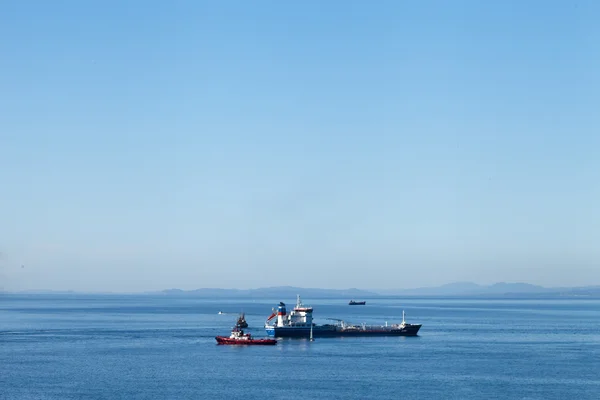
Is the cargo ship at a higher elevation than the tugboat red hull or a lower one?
higher

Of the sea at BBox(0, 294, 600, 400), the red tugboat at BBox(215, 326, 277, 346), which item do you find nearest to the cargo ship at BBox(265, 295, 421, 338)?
the sea at BBox(0, 294, 600, 400)

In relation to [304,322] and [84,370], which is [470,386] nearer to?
[84,370]

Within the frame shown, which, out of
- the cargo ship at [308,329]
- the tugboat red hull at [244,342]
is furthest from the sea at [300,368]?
the cargo ship at [308,329]

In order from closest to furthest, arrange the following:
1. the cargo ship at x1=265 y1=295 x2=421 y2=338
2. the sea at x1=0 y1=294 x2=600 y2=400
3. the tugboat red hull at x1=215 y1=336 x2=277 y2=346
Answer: the sea at x1=0 y1=294 x2=600 y2=400, the tugboat red hull at x1=215 y1=336 x2=277 y2=346, the cargo ship at x1=265 y1=295 x2=421 y2=338

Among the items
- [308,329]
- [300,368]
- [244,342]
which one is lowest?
[300,368]

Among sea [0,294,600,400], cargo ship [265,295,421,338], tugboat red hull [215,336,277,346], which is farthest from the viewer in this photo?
cargo ship [265,295,421,338]

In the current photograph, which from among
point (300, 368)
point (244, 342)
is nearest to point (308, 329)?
point (244, 342)

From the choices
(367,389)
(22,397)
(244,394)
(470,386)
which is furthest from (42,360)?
(470,386)

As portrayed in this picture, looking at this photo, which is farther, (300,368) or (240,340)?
(240,340)

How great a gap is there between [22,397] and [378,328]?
83.5 m

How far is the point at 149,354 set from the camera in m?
103

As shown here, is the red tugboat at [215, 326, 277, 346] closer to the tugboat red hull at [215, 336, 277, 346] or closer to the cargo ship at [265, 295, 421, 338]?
the tugboat red hull at [215, 336, 277, 346]

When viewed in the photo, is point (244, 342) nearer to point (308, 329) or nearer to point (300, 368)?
point (308, 329)

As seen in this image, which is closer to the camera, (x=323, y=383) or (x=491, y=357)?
(x=323, y=383)
